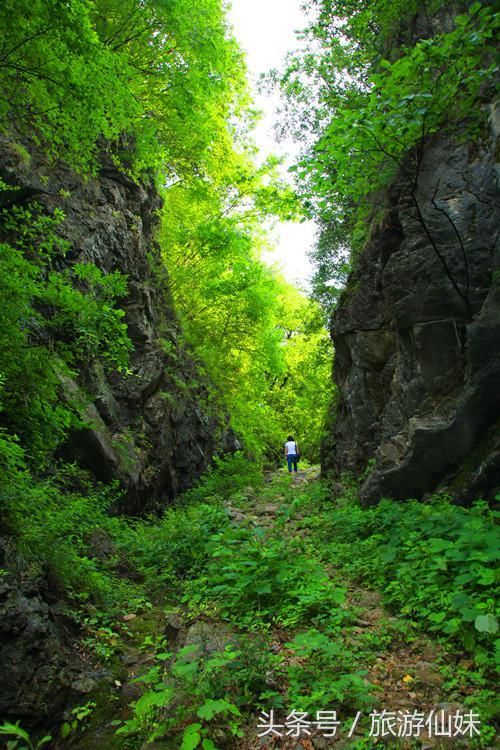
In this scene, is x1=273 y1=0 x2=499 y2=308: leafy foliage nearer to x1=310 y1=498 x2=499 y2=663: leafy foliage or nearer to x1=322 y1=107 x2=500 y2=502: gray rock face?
x1=322 y1=107 x2=500 y2=502: gray rock face

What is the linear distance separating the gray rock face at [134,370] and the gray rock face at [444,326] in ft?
18.3

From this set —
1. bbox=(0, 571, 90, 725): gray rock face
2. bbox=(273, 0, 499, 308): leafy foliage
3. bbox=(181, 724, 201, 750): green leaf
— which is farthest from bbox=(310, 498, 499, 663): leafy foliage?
bbox=(273, 0, 499, 308): leafy foliage

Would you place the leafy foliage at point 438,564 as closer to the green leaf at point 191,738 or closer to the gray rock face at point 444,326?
the gray rock face at point 444,326

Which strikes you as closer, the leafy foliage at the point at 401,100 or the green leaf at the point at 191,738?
the green leaf at the point at 191,738

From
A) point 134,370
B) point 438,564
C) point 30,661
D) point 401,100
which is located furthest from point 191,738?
point 134,370

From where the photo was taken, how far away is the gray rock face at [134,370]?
8820 mm

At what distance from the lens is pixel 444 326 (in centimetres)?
722

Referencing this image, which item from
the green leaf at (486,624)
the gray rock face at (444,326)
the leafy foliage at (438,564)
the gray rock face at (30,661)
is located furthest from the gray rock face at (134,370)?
the green leaf at (486,624)

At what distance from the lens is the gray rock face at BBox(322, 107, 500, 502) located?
604 cm

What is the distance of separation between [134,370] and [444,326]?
7773mm

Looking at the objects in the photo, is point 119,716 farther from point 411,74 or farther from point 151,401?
point 151,401

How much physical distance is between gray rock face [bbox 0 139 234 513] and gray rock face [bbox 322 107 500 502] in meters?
5.57

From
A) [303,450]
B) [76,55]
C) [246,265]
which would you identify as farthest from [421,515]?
[303,450]

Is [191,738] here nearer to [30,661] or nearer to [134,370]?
[30,661]
